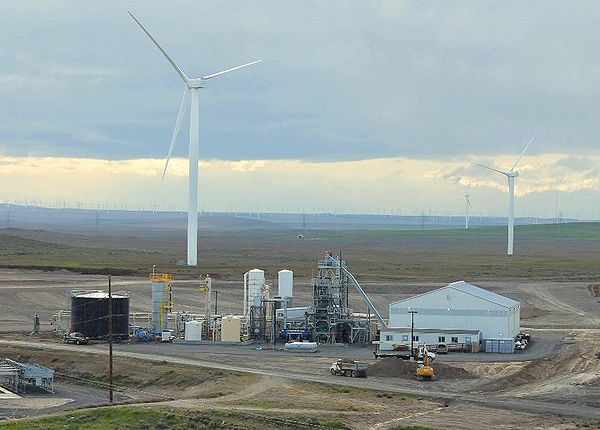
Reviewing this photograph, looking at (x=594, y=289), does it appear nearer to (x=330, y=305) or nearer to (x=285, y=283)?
(x=285, y=283)

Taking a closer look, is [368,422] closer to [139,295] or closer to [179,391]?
[179,391]

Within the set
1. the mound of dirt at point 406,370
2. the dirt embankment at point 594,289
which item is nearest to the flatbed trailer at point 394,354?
the mound of dirt at point 406,370

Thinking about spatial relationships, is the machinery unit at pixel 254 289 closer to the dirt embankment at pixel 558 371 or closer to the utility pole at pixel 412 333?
the utility pole at pixel 412 333

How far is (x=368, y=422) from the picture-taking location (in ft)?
210

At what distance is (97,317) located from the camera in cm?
10019

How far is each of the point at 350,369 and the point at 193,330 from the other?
2431 cm

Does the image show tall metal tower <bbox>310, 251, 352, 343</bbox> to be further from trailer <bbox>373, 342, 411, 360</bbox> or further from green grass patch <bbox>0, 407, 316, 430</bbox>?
green grass patch <bbox>0, 407, 316, 430</bbox>

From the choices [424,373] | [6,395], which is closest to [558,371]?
[424,373]

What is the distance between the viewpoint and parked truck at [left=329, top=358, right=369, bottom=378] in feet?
260

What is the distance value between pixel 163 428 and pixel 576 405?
2458 cm

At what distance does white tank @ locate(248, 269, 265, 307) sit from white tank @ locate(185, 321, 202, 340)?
4.99 metres

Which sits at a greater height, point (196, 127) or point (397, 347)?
point (196, 127)

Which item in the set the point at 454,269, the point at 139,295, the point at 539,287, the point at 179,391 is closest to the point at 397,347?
the point at 179,391

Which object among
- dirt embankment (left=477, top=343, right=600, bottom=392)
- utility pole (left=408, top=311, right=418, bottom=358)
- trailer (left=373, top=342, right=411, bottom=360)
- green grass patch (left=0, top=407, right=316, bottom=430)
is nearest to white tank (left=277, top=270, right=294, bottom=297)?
utility pole (left=408, top=311, right=418, bottom=358)
